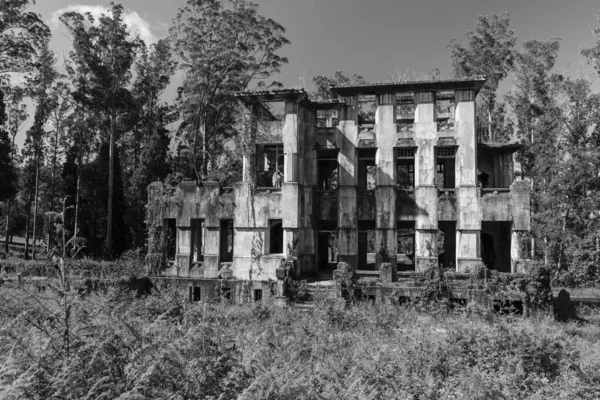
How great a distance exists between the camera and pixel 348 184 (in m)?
21.8

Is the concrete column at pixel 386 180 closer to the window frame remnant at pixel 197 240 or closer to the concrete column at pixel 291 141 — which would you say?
the concrete column at pixel 291 141

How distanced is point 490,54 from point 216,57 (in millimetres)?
19794

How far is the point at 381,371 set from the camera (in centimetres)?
845

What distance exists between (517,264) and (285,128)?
12486 millimetres

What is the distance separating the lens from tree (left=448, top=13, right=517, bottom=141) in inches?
1230

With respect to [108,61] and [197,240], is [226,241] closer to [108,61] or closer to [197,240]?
[197,240]

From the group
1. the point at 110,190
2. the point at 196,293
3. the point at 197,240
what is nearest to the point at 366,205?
the point at 197,240

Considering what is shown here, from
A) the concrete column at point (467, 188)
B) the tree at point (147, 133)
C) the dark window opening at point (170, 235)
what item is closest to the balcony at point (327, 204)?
the concrete column at point (467, 188)

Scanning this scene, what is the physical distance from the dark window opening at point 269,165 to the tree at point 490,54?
1715cm

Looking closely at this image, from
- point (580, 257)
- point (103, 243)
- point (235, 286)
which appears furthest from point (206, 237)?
point (580, 257)

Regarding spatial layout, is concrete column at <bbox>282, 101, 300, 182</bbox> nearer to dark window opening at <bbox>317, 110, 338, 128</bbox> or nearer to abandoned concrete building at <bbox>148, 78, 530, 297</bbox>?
abandoned concrete building at <bbox>148, 78, 530, 297</bbox>

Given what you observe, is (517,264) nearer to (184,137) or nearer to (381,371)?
(381,371)

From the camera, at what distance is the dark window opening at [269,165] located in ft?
71.1

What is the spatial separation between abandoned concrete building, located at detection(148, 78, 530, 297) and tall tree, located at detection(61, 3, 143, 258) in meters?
10.3
